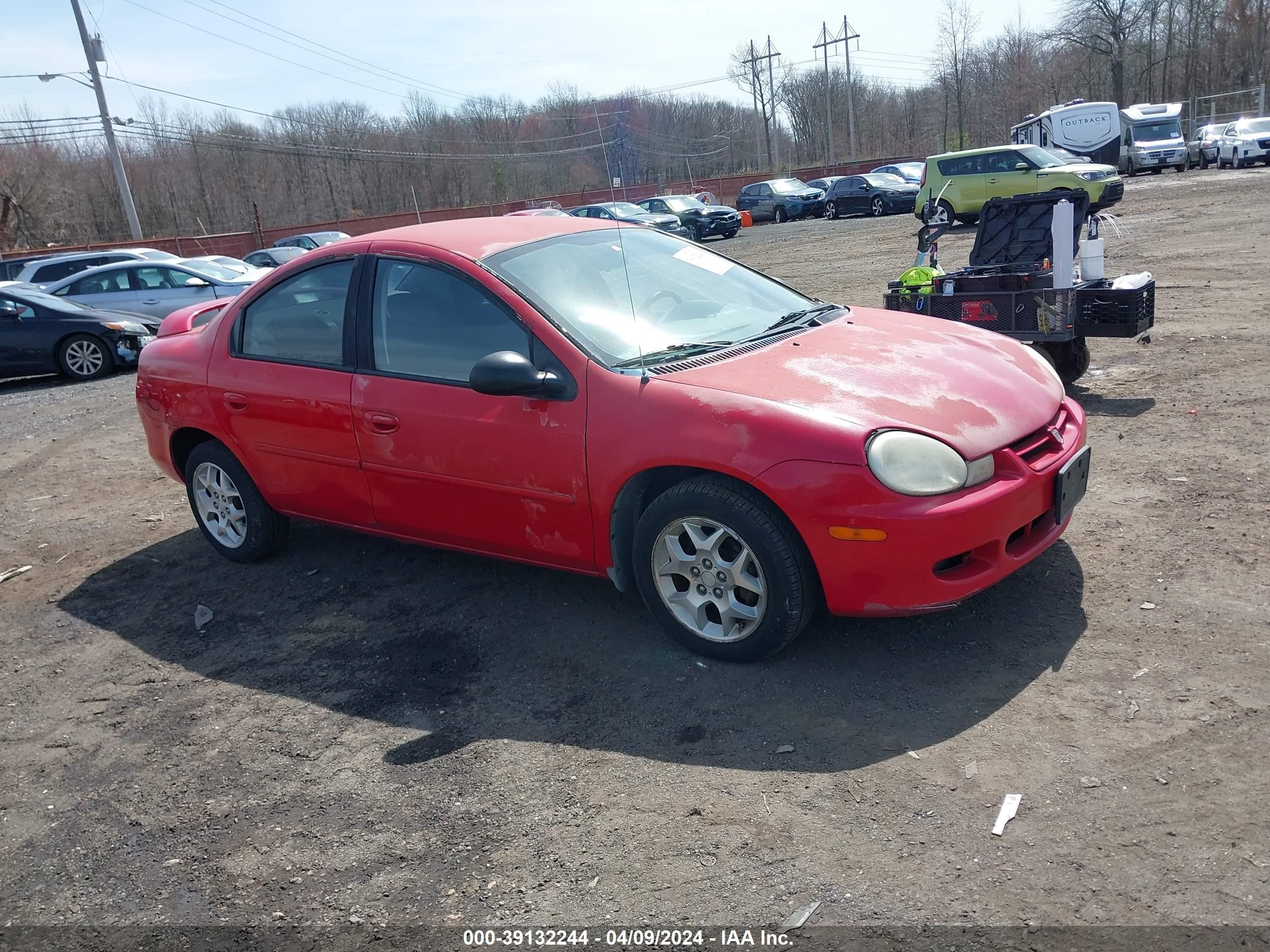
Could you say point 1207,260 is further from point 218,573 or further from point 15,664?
point 15,664

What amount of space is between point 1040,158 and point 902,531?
22007 mm

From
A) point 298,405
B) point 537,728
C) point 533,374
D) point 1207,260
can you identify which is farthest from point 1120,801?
point 1207,260

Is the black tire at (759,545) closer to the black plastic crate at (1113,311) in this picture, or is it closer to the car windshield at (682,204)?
the black plastic crate at (1113,311)

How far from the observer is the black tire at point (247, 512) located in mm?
5281

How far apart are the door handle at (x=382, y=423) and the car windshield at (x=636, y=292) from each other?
81 cm

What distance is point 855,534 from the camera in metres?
3.37

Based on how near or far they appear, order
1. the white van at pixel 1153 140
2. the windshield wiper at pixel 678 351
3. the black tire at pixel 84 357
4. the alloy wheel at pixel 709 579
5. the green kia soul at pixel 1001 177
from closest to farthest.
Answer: the alloy wheel at pixel 709 579
the windshield wiper at pixel 678 351
the black tire at pixel 84 357
the green kia soul at pixel 1001 177
the white van at pixel 1153 140

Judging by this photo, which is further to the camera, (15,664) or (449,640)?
(15,664)

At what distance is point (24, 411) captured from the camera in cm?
1159

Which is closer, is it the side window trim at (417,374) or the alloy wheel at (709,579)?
the alloy wheel at (709,579)

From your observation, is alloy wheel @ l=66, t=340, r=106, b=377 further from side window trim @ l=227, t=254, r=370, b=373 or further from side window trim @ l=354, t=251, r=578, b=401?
side window trim @ l=354, t=251, r=578, b=401

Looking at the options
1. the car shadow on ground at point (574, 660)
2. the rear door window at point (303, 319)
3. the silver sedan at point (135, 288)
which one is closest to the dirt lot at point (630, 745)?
the car shadow on ground at point (574, 660)

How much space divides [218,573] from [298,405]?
1.36 metres

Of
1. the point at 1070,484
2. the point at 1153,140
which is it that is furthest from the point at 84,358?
the point at 1153,140
